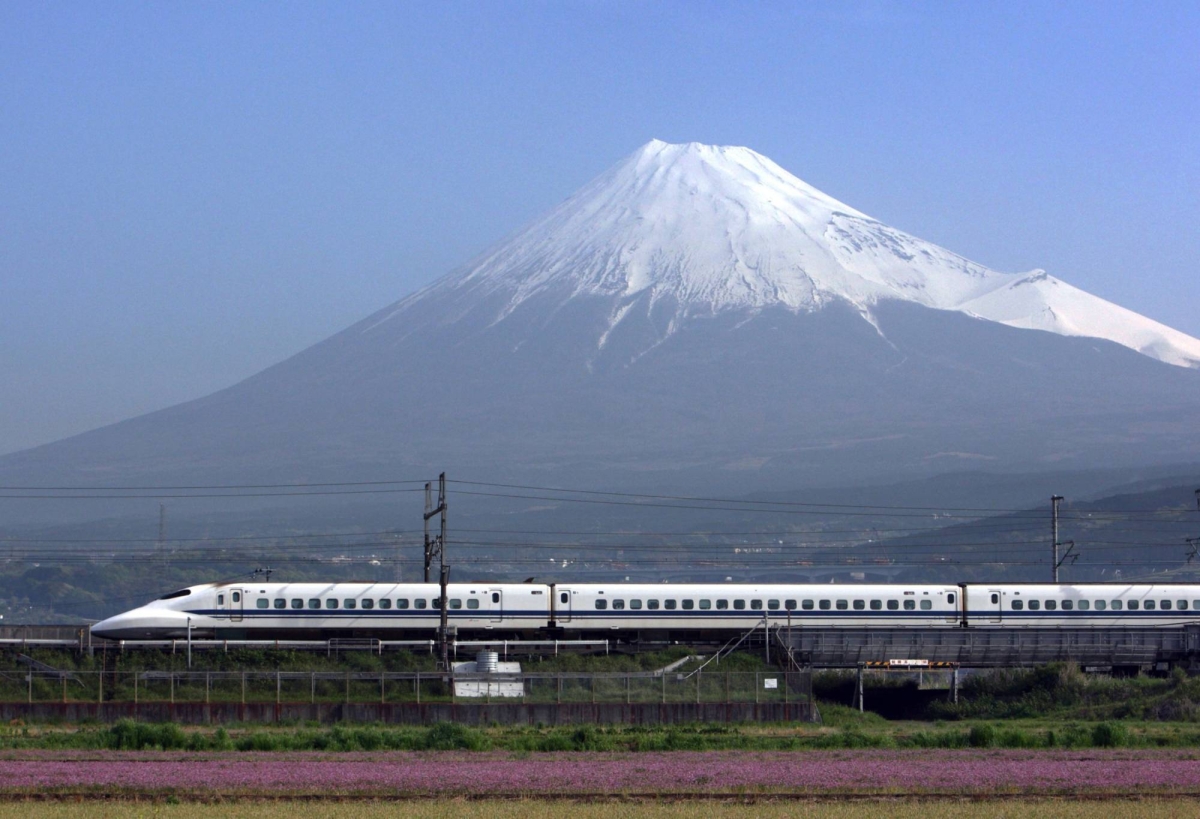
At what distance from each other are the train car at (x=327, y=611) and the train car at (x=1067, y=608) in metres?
16.2

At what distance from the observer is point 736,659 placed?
54219 mm

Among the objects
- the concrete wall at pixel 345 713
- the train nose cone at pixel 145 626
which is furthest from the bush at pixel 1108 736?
the train nose cone at pixel 145 626

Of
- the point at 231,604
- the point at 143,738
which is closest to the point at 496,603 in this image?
the point at 231,604

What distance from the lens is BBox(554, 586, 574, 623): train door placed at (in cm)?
5928

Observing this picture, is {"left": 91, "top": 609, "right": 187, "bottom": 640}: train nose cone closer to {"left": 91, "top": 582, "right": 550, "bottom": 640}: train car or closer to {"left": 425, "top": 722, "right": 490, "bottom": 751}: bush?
{"left": 91, "top": 582, "right": 550, "bottom": 640}: train car

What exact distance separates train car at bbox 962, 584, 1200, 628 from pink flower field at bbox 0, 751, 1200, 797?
951 inches

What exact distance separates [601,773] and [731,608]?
27431 millimetres

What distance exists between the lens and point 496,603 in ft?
193

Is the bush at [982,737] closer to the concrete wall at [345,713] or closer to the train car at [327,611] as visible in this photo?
the concrete wall at [345,713]

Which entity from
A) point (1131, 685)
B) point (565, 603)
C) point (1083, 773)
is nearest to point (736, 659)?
point (565, 603)

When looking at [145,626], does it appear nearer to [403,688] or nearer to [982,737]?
[403,688]

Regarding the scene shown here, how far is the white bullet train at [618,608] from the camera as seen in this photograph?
5816cm

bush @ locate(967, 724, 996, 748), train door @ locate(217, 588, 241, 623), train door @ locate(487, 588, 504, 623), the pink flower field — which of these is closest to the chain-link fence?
bush @ locate(967, 724, 996, 748)

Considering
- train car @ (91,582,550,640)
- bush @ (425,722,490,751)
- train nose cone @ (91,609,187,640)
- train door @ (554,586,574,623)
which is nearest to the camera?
bush @ (425,722,490,751)
